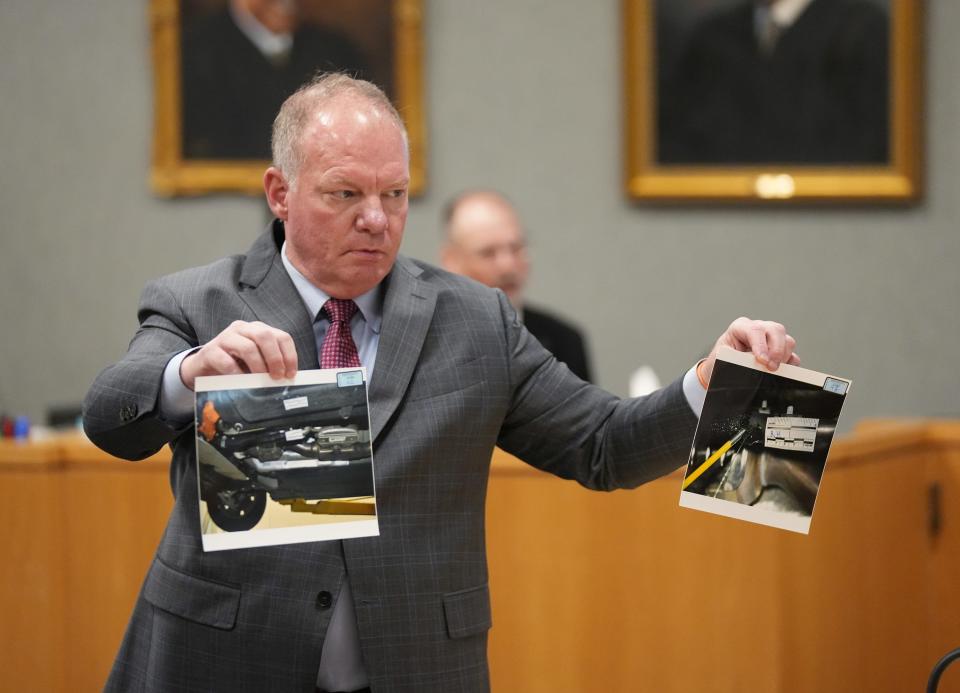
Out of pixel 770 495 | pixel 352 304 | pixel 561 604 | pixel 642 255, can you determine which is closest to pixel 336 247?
pixel 352 304

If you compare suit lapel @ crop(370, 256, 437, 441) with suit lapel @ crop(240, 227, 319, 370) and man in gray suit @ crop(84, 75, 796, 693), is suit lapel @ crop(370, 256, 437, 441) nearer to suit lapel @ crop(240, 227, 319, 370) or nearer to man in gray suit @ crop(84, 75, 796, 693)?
man in gray suit @ crop(84, 75, 796, 693)

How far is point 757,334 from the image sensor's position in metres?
2.00

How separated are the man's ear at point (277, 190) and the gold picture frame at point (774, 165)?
342cm

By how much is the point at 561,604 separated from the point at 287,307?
1517 mm

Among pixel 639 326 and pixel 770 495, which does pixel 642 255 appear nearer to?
pixel 639 326

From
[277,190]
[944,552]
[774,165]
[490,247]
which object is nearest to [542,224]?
[490,247]

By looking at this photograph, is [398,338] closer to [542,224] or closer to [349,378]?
[349,378]

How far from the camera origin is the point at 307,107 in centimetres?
205

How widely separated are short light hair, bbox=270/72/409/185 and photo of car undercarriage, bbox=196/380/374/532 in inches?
17.0

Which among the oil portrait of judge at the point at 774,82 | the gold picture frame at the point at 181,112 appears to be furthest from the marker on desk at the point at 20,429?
the oil portrait of judge at the point at 774,82

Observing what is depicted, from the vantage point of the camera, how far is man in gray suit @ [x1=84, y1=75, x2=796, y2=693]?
6.35 ft

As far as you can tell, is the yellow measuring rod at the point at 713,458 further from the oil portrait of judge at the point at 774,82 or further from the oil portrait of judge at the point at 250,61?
the oil portrait of judge at the point at 250,61

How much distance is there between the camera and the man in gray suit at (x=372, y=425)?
6.35 ft

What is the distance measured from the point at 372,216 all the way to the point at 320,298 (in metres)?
0.19
